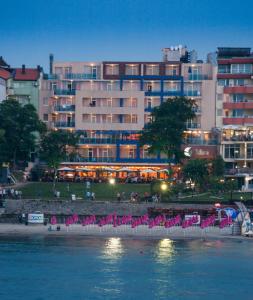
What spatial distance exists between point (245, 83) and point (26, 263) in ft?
197

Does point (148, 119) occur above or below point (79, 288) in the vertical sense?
above

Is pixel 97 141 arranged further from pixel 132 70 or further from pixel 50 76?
pixel 50 76

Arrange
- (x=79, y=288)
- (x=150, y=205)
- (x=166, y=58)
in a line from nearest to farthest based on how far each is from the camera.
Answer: (x=79, y=288), (x=150, y=205), (x=166, y=58)

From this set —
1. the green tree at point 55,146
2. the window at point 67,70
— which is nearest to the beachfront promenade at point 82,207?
the green tree at point 55,146

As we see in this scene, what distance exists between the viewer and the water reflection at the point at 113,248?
71.3m

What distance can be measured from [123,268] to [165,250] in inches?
327

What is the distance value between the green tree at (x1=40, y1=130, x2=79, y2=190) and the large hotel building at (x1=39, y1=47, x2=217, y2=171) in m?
12.8

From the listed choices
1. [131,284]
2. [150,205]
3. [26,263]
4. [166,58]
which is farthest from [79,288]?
[166,58]

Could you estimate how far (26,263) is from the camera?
6850 cm

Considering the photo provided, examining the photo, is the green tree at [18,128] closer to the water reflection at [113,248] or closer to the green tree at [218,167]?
the green tree at [218,167]

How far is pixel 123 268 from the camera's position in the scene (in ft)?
217

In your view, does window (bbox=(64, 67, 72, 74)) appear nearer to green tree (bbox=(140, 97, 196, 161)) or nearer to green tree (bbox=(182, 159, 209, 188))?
green tree (bbox=(140, 97, 196, 161))

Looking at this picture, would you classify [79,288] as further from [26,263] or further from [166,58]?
[166,58]

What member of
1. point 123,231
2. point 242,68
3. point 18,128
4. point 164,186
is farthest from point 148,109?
point 123,231
